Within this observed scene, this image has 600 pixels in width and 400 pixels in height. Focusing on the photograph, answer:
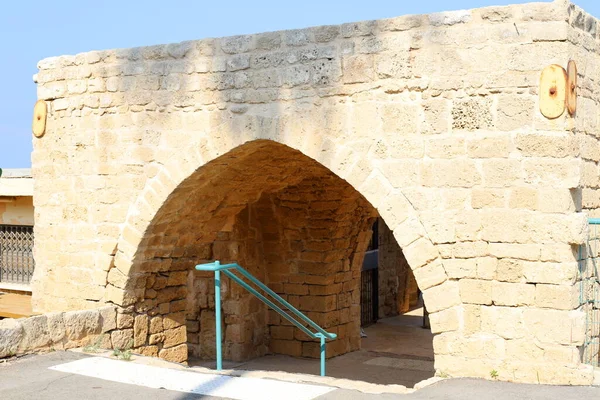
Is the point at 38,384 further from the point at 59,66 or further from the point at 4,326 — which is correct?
the point at 59,66

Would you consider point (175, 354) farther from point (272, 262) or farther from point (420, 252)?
point (420, 252)

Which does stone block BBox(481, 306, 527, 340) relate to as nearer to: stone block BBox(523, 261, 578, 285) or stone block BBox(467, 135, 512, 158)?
stone block BBox(523, 261, 578, 285)

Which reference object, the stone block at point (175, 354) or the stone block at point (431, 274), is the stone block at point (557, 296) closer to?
the stone block at point (431, 274)

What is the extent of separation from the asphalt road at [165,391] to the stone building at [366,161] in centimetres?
21

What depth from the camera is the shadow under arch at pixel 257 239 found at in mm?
6902

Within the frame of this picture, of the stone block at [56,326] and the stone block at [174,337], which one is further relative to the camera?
the stone block at [174,337]

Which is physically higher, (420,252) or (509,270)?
(420,252)

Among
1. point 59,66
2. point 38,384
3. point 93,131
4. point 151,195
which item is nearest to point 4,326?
point 38,384

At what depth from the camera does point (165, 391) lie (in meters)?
5.16

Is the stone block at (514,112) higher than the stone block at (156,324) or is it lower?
higher

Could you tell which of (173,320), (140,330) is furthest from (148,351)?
(173,320)

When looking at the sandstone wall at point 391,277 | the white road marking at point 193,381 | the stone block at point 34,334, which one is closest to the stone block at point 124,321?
the stone block at point 34,334

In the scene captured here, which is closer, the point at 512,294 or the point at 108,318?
the point at 512,294

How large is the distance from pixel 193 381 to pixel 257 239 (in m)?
4.81
